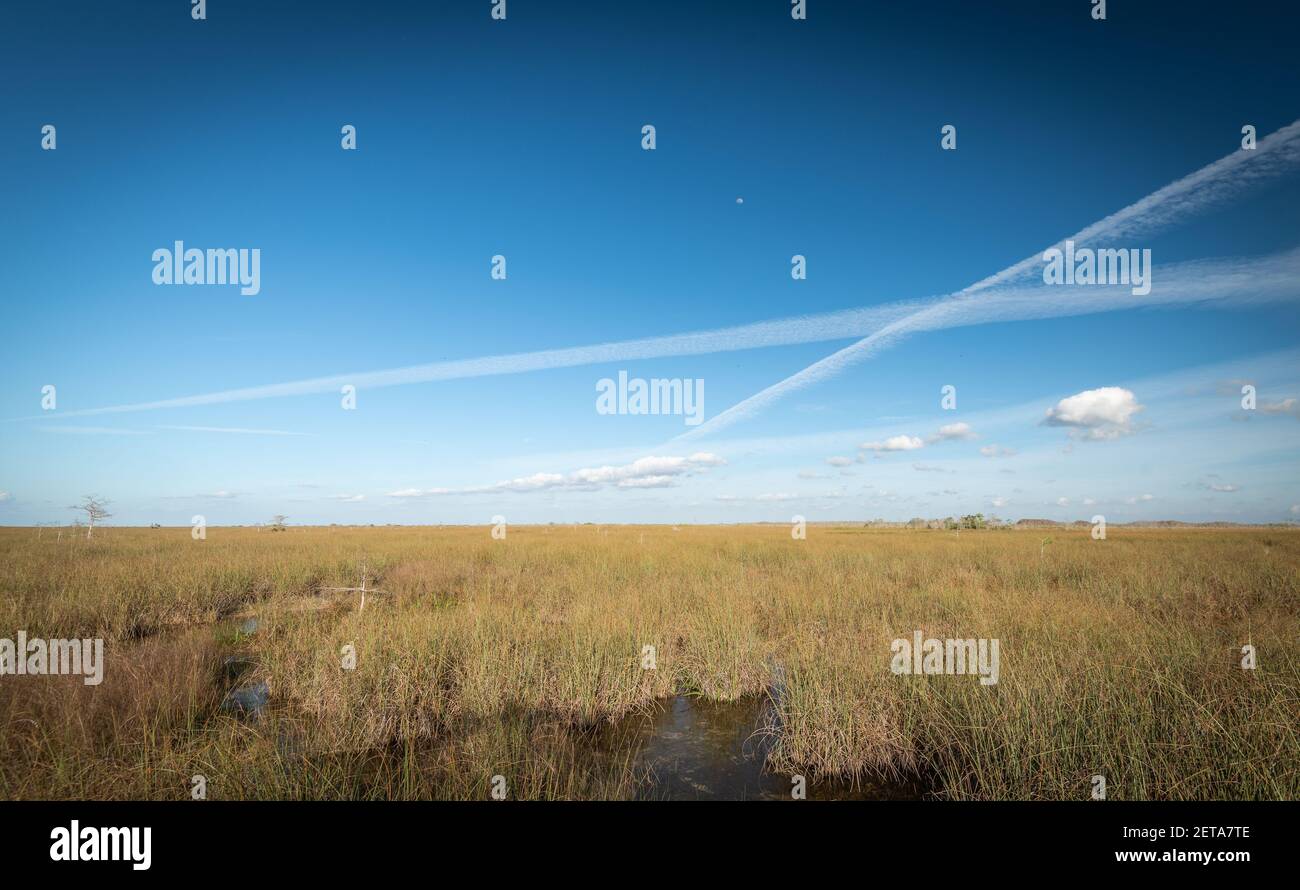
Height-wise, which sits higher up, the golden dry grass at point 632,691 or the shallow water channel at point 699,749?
→ the golden dry grass at point 632,691

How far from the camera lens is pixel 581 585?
487 inches

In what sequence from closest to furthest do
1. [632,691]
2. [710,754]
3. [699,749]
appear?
[710,754] → [699,749] → [632,691]

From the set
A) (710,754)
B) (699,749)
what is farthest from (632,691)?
(710,754)

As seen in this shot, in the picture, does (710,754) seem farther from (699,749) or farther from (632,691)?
(632,691)

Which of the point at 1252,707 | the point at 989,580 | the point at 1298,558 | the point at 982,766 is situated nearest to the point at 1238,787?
the point at 1252,707

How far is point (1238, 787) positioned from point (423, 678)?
7883 millimetres

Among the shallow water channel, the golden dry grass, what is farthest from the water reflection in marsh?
the golden dry grass

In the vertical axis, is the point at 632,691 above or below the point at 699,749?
above

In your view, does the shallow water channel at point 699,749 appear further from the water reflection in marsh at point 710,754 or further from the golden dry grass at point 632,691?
the golden dry grass at point 632,691

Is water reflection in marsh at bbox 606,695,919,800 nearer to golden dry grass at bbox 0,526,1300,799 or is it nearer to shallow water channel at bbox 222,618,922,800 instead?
shallow water channel at bbox 222,618,922,800

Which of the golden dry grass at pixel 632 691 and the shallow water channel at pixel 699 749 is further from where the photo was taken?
the shallow water channel at pixel 699 749

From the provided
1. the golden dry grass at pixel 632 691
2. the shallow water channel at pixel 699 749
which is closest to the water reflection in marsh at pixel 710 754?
the shallow water channel at pixel 699 749

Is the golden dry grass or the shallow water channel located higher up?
the golden dry grass

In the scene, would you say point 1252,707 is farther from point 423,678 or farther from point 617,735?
point 423,678
